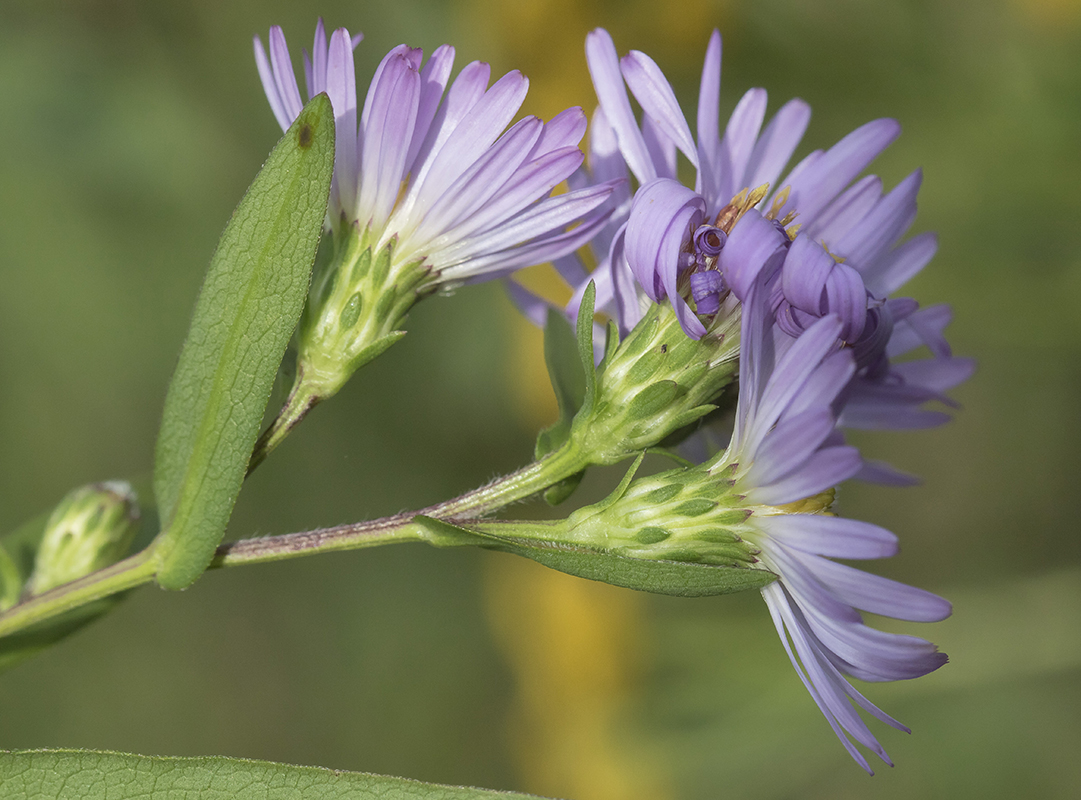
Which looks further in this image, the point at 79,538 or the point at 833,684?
the point at 79,538

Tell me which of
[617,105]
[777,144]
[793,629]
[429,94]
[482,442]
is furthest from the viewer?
[482,442]

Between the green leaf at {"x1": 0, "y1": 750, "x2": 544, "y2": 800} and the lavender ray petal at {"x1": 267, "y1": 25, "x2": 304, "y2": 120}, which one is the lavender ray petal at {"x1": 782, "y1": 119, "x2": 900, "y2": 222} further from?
the green leaf at {"x1": 0, "y1": 750, "x2": 544, "y2": 800}

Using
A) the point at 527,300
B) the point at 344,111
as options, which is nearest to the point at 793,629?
the point at 527,300

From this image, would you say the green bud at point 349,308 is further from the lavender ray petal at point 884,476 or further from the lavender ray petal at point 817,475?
the lavender ray petal at point 884,476

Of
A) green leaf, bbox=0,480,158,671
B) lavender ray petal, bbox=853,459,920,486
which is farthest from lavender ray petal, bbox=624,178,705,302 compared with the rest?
green leaf, bbox=0,480,158,671

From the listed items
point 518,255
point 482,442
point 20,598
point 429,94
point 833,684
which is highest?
point 429,94

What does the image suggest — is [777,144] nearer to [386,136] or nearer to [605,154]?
[605,154]

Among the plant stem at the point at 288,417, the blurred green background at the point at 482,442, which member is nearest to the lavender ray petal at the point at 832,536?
the plant stem at the point at 288,417
